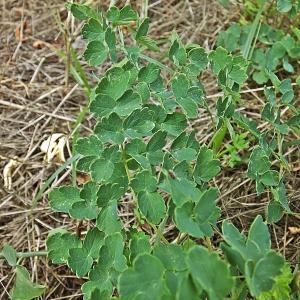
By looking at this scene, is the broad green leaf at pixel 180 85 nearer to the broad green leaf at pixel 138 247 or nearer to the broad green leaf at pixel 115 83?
the broad green leaf at pixel 115 83

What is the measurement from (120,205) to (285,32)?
39.7 inches

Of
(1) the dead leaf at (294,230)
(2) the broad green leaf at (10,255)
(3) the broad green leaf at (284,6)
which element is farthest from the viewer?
(3) the broad green leaf at (284,6)

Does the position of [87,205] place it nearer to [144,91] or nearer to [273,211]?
[144,91]

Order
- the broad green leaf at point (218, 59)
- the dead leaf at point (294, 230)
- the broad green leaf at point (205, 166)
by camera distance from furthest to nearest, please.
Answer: the dead leaf at point (294, 230)
the broad green leaf at point (218, 59)
the broad green leaf at point (205, 166)

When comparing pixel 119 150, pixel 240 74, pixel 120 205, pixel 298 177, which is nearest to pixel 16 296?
pixel 119 150

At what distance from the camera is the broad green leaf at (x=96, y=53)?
1.66 m

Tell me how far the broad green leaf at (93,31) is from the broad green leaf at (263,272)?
84cm

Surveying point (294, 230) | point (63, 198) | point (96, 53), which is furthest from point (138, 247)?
point (294, 230)

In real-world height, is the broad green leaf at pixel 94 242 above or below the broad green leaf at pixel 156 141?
below

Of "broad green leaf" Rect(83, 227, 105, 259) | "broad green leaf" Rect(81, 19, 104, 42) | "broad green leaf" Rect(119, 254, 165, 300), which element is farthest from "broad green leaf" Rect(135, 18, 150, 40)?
"broad green leaf" Rect(119, 254, 165, 300)

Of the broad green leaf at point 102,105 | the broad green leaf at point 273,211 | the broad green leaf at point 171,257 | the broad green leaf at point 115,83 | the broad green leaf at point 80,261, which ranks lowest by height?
the broad green leaf at point 80,261

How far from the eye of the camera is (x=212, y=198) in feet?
3.95

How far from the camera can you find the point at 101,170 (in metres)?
1.47

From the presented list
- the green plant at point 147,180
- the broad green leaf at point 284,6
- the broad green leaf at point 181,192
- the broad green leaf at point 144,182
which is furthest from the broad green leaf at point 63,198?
the broad green leaf at point 284,6
